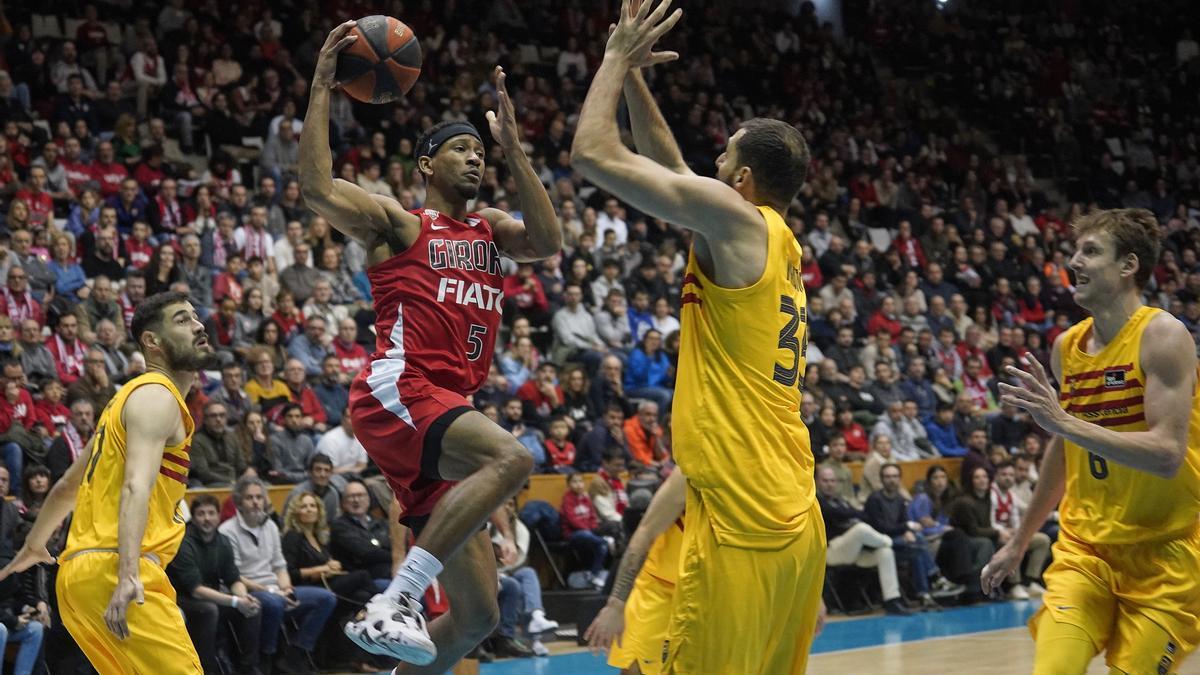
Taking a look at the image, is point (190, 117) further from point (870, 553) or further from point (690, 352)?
point (690, 352)

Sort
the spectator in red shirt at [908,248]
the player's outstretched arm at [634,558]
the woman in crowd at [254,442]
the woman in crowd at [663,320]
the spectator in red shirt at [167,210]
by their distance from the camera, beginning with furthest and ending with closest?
the spectator in red shirt at [908,248] → the woman in crowd at [663,320] → the spectator in red shirt at [167,210] → the woman in crowd at [254,442] → the player's outstretched arm at [634,558]

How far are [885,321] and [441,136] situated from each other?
12.5 metres

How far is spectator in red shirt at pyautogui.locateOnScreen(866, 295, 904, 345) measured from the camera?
17.5 meters

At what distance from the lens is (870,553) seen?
45.1 feet

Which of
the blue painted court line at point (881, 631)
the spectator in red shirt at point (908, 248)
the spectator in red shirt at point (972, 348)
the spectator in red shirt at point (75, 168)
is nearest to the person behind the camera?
the blue painted court line at point (881, 631)

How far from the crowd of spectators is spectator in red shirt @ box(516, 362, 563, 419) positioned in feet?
0.15

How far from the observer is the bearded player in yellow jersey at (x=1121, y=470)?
4.77 m

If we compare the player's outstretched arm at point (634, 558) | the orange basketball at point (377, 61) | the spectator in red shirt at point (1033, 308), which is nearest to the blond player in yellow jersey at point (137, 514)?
the orange basketball at point (377, 61)

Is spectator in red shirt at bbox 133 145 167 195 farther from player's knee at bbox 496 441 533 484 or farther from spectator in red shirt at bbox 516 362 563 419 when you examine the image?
player's knee at bbox 496 441 533 484

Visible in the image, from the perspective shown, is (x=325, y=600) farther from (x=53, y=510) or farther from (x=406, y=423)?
(x=406, y=423)

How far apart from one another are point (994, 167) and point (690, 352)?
20.2 meters

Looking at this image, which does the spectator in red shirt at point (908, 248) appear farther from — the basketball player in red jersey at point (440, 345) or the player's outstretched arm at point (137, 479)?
the player's outstretched arm at point (137, 479)

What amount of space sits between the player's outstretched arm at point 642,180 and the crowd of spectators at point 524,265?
6.14 m

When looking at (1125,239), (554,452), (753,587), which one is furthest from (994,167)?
(753,587)
